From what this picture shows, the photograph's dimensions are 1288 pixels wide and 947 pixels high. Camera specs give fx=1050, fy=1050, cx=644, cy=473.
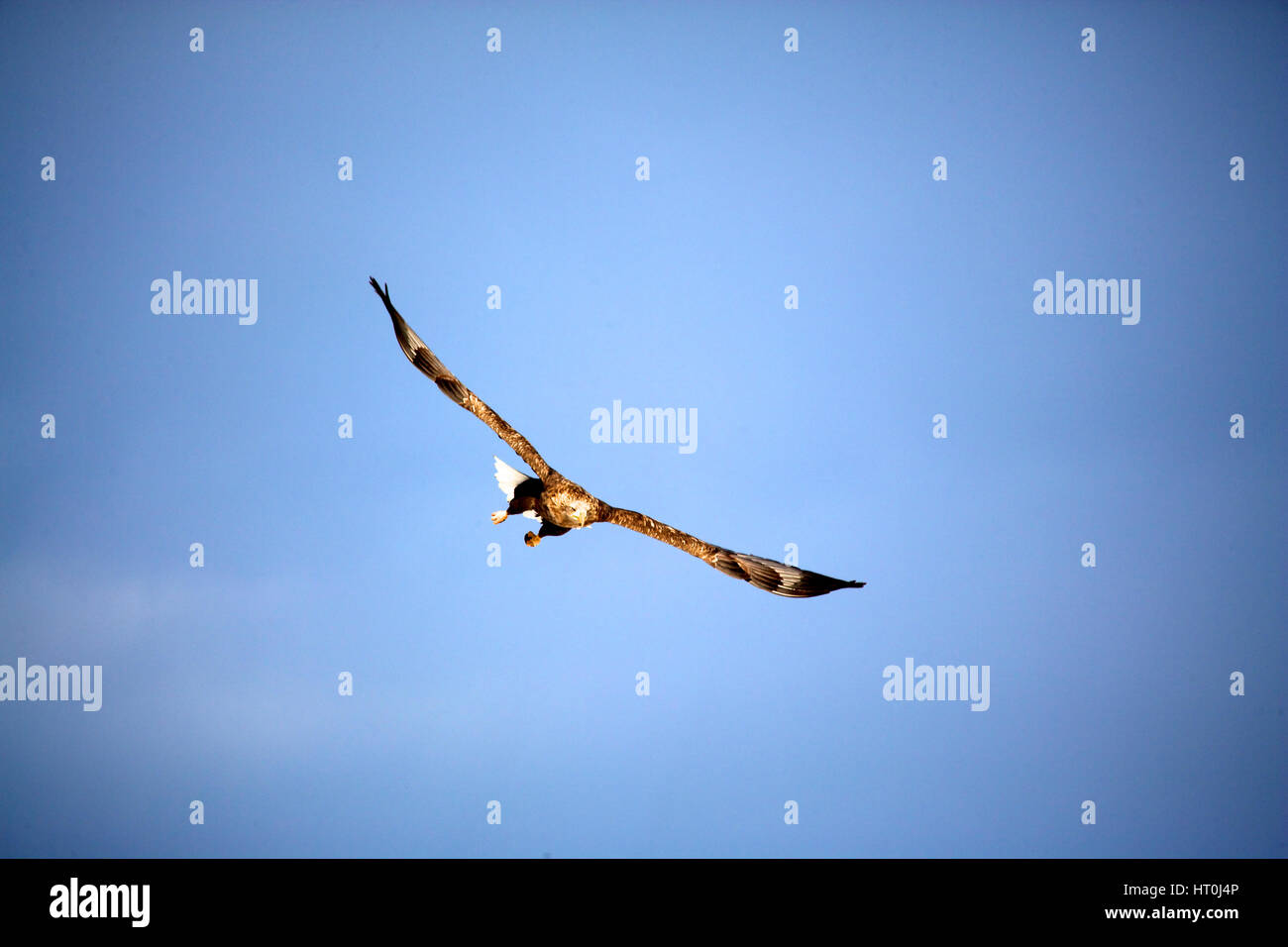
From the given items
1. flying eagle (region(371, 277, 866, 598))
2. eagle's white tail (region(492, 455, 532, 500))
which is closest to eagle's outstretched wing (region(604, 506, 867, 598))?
flying eagle (region(371, 277, 866, 598))

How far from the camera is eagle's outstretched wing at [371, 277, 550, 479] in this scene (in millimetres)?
13359

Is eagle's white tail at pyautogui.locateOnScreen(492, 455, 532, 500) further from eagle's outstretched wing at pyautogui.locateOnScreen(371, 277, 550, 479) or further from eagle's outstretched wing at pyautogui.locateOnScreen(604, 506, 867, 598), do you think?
eagle's outstretched wing at pyautogui.locateOnScreen(604, 506, 867, 598)

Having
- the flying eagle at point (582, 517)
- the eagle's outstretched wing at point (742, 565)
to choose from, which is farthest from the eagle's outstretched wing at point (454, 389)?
the eagle's outstretched wing at point (742, 565)

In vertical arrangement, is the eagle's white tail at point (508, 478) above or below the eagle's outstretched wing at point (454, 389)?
below

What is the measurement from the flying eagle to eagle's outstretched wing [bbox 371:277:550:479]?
1 centimetres

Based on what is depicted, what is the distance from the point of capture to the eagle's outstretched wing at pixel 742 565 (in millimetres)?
13125

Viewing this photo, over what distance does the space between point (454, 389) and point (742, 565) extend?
14.5ft

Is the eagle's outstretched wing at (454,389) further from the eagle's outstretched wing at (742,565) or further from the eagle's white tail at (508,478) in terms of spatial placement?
the eagle's outstretched wing at (742,565)

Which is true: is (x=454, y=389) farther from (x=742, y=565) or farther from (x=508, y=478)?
(x=742, y=565)

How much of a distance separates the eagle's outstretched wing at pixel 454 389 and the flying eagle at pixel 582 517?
1 centimetres
